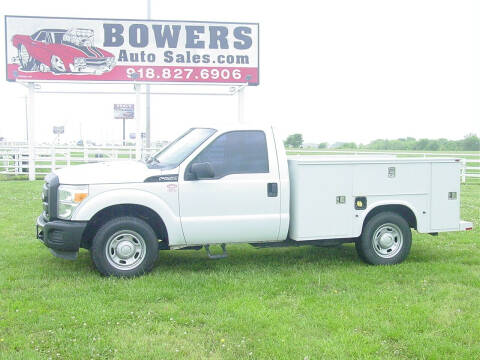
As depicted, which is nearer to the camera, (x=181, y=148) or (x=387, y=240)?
(x=181, y=148)

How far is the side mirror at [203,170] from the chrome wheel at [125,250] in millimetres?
1045

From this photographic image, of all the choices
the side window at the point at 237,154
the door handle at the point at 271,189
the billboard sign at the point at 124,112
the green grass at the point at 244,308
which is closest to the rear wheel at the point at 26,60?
the billboard sign at the point at 124,112

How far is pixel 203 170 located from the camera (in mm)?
6781

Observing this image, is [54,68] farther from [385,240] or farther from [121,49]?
[385,240]

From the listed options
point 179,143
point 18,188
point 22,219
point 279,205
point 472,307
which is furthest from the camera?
point 18,188

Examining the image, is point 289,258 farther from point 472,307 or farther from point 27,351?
point 27,351

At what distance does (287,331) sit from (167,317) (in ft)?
3.88

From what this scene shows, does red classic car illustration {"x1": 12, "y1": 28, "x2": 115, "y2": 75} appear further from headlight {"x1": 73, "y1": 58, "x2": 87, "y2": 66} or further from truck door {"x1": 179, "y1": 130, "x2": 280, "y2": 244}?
truck door {"x1": 179, "y1": 130, "x2": 280, "y2": 244}

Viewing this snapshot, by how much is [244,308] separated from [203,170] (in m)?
1.82

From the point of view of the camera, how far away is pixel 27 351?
4672 millimetres

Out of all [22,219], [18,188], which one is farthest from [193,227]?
[18,188]

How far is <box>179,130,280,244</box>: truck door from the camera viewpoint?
6.97 m

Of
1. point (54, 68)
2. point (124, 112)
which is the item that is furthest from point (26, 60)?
point (124, 112)

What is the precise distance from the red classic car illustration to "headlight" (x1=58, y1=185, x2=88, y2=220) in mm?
14341
